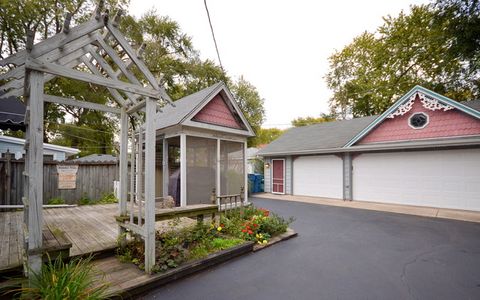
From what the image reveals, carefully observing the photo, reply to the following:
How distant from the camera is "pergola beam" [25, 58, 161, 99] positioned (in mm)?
2560

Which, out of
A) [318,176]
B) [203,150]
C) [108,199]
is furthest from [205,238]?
[318,176]

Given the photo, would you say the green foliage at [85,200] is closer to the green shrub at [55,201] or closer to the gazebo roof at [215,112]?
the green shrub at [55,201]

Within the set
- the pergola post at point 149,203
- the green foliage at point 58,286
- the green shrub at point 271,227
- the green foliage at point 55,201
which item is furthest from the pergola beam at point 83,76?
the green foliage at point 55,201

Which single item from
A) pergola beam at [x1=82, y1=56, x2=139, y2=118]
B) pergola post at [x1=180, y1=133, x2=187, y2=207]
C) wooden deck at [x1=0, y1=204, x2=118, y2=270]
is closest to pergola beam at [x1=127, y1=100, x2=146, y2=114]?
pergola beam at [x1=82, y1=56, x2=139, y2=118]

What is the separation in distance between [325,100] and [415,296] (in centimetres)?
2546

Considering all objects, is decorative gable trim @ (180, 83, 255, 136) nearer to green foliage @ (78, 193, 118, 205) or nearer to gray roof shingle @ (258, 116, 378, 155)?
green foliage @ (78, 193, 118, 205)

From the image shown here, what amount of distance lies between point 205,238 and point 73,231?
2772 mm

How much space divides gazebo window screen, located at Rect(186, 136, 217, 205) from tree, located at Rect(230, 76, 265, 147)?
68.4 ft

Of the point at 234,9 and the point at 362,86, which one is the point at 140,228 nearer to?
the point at 234,9

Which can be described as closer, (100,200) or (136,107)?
(136,107)

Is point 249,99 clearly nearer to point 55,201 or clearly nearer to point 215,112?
point 215,112

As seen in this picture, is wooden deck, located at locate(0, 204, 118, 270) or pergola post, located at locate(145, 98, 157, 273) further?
wooden deck, located at locate(0, 204, 118, 270)

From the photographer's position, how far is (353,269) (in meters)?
3.81

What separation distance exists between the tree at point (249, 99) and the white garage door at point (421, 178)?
18.0 metres
